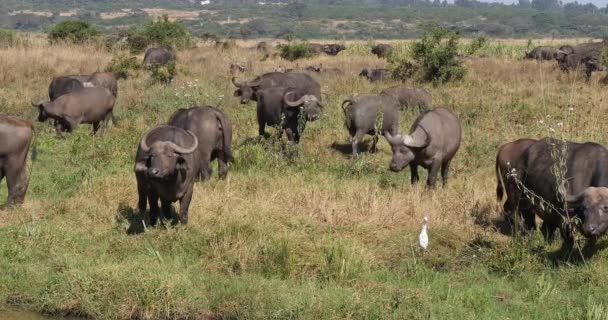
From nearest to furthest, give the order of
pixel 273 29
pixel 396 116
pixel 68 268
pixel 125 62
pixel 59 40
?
1. pixel 68 268
2. pixel 396 116
3. pixel 125 62
4. pixel 59 40
5. pixel 273 29

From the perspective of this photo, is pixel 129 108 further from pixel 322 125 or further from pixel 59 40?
pixel 59 40

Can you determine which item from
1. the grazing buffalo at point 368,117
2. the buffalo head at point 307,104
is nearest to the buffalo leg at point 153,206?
the buffalo head at point 307,104

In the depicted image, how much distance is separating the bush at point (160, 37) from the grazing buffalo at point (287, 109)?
1650cm

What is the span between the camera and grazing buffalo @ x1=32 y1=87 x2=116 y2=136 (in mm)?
14586

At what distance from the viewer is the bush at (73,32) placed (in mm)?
30266

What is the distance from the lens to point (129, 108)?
55.5 ft

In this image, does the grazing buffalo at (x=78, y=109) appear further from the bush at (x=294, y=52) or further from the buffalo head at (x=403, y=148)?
the bush at (x=294, y=52)

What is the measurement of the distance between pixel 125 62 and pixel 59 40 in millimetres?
7989

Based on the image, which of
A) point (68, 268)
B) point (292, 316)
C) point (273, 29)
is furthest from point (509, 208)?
point (273, 29)

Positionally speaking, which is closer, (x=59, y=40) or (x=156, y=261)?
(x=156, y=261)

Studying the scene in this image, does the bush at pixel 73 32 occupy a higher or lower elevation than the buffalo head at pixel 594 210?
lower

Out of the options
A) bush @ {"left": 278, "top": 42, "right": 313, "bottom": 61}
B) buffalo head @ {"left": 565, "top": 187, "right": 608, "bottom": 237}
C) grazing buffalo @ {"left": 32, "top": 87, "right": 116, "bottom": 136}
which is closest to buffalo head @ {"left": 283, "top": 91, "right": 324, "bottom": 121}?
grazing buffalo @ {"left": 32, "top": 87, "right": 116, "bottom": 136}

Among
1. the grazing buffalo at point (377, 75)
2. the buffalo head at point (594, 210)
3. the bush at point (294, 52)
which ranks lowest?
the bush at point (294, 52)

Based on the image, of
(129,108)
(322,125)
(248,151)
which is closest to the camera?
(248,151)
